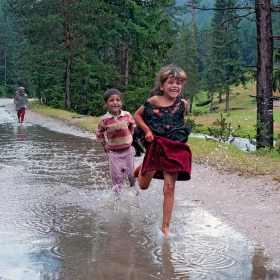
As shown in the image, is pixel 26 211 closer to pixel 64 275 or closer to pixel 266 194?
pixel 64 275

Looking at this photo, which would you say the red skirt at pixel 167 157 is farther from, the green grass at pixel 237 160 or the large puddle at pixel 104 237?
the green grass at pixel 237 160

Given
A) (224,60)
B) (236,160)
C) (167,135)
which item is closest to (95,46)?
(236,160)

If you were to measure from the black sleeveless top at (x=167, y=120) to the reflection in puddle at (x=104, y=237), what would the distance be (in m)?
1.06

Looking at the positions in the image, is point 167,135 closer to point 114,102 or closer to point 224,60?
point 114,102

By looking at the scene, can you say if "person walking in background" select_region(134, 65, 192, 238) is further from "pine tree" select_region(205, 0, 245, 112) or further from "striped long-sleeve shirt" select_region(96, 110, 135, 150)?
"pine tree" select_region(205, 0, 245, 112)

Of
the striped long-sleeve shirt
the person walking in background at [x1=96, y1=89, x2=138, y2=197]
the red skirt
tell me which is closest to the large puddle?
the person walking in background at [x1=96, y1=89, x2=138, y2=197]

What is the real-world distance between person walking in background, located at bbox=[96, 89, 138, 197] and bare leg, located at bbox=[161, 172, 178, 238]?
1456mm

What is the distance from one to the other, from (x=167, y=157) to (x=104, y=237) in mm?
1085

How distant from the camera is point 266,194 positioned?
20.7 feet

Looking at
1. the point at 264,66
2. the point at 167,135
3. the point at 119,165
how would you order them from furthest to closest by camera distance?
the point at 264,66 < the point at 119,165 < the point at 167,135

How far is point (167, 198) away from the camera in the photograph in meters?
4.84

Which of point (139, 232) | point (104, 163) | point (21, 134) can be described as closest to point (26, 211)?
point (139, 232)

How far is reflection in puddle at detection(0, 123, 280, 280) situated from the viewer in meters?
3.69

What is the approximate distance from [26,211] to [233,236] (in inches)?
105
